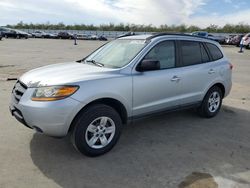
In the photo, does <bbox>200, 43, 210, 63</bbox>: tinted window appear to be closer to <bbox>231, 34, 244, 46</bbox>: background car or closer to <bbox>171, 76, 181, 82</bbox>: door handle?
Answer: <bbox>171, 76, 181, 82</bbox>: door handle

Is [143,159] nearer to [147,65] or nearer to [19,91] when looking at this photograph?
[147,65]

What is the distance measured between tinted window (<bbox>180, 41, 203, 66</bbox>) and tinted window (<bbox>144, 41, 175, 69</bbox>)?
277 millimetres

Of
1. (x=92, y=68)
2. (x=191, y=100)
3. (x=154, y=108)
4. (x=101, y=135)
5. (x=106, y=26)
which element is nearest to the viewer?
(x=101, y=135)

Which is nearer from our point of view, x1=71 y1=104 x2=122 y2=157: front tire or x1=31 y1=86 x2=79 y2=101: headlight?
x1=31 y1=86 x2=79 y2=101: headlight

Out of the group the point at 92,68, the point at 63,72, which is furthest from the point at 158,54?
the point at 63,72

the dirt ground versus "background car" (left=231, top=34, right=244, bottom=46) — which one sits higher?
"background car" (left=231, top=34, right=244, bottom=46)

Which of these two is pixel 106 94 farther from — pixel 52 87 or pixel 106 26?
pixel 106 26

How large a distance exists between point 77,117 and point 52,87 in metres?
0.53

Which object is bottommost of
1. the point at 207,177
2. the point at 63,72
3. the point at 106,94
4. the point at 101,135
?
the point at 207,177

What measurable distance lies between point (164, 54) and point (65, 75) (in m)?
1.85

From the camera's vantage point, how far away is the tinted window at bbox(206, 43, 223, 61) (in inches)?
232

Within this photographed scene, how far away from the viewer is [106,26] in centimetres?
9406

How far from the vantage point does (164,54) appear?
4.90 metres

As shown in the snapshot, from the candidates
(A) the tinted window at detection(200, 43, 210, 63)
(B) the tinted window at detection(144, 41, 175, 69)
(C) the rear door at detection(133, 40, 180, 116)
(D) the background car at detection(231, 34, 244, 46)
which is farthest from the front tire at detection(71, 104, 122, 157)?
(D) the background car at detection(231, 34, 244, 46)
